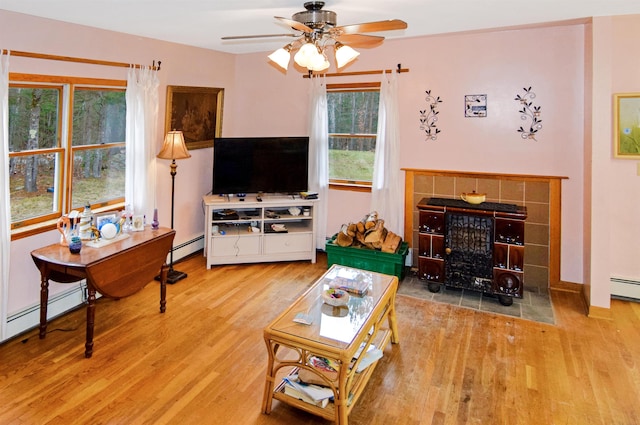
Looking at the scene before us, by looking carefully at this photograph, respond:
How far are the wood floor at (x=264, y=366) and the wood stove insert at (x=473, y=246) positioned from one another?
1.11ft

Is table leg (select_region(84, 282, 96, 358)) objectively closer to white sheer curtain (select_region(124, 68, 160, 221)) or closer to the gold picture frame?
white sheer curtain (select_region(124, 68, 160, 221))

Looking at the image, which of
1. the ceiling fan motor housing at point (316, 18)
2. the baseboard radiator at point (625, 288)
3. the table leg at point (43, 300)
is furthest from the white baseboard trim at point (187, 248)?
the baseboard radiator at point (625, 288)

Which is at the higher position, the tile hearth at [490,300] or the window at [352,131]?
the window at [352,131]

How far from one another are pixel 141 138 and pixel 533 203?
3.77 meters

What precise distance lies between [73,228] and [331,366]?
7.45ft

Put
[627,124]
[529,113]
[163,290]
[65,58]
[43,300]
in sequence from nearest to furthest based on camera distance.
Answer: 1. [43,300]
2. [65,58]
3. [163,290]
4. [627,124]
5. [529,113]

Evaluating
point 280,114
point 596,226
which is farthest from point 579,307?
point 280,114

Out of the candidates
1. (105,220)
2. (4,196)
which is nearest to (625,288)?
(105,220)

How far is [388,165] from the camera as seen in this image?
14.5ft

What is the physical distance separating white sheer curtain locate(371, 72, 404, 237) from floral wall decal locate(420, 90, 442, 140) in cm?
27

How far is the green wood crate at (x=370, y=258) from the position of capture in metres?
4.11

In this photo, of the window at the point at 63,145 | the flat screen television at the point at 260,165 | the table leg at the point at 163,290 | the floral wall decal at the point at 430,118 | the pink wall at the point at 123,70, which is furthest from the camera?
the flat screen television at the point at 260,165

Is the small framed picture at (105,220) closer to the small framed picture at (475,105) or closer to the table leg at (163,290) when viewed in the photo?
the table leg at (163,290)

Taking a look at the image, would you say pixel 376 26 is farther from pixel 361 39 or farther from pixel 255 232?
pixel 255 232
